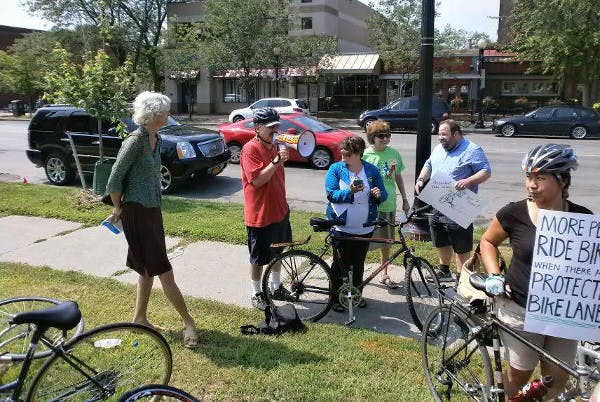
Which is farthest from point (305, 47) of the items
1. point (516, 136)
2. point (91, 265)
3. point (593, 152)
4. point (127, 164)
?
point (127, 164)

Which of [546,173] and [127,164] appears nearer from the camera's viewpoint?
[546,173]

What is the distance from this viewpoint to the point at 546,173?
2605 millimetres

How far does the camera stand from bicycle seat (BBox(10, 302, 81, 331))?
2586 mm

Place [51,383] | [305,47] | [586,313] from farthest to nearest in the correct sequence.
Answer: [305,47]
[51,383]
[586,313]

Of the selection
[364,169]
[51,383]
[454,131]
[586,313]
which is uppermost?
[454,131]

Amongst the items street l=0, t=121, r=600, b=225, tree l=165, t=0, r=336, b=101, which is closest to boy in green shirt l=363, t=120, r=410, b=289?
street l=0, t=121, r=600, b=225

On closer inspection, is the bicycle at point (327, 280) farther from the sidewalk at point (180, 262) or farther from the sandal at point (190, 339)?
the sandal at point (190, 339)

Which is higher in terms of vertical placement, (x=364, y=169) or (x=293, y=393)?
(x=364, y=169)

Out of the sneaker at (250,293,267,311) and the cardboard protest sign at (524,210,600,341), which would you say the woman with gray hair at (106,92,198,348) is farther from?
the cardboard protest sign at (524,210,600,341)

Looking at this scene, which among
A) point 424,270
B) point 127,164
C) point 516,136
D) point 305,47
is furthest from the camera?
point 305,47

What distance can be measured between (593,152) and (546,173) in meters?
15.9

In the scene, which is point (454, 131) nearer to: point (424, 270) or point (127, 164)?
point (424, 270)

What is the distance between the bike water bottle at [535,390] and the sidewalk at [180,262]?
6.17ft

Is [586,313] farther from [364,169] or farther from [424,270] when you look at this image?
[364,169]
